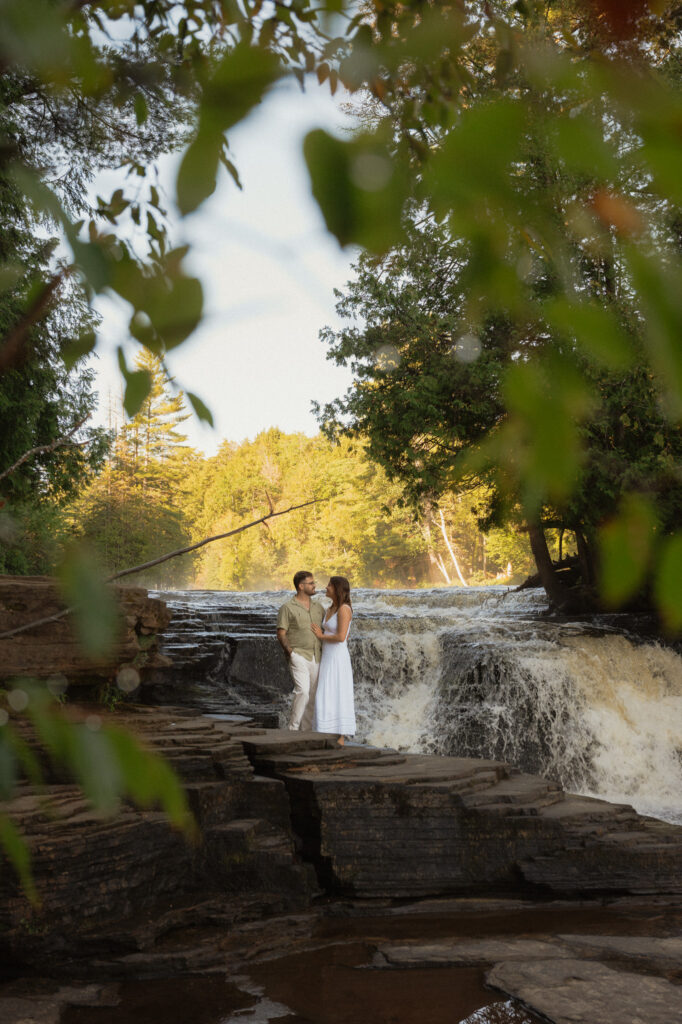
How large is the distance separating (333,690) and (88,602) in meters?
8.03

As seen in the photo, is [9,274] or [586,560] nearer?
[9,274]

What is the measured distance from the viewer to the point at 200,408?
38.4 inches

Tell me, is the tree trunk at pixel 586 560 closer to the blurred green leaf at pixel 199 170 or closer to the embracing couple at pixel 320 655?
the embracing couple at pixel 320 655

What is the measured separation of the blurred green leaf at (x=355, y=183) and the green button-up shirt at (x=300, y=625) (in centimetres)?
809

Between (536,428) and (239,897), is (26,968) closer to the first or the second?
(239,897)

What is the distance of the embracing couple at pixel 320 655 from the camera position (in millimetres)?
8367

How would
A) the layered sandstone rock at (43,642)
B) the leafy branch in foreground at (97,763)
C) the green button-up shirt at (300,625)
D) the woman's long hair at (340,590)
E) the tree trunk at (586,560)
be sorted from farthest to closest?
the tree trunk at (586,560) → the green button-up shirt at (300,625) → the woman's long hair at (340,590) → the layered sandstone rock at (43,642) → the leafy branch in foreground at (97,763)

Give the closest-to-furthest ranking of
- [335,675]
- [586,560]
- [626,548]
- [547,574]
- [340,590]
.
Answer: [626,548] → [340,590] → [335,675] → [586,560] → [547,574]

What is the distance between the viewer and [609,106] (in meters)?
0.58

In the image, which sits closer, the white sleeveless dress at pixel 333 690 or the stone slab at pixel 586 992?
the stone slab at pixel 586 992

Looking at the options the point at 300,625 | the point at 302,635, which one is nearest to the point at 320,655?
the point at 302,635

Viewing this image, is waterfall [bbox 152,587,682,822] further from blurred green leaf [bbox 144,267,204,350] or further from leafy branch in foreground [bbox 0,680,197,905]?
blurred green leaf [bbox 144,267,204,350]

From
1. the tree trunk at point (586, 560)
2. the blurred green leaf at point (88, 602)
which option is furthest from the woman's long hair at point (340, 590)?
the tree trunk at point (586, 560)

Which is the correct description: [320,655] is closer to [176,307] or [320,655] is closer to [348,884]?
[348,884]
